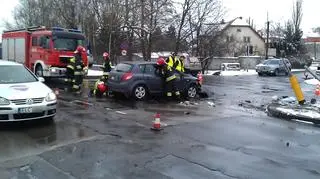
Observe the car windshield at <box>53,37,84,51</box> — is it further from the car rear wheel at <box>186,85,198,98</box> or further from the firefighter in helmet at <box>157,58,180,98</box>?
the car rear wheel at <box>186,85,198,98</box>

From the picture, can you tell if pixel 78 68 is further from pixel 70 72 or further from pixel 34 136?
pixel 34 136

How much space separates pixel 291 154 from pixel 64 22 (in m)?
45.3

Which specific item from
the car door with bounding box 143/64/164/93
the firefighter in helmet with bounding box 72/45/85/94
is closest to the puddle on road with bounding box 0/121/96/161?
the car door with bounding box 143/64/164/93

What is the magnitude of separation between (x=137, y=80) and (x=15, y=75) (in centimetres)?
509

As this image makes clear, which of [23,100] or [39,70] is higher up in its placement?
[39,70]

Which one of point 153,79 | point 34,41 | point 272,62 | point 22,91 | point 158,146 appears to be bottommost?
point 158,146

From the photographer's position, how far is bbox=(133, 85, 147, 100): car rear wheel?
607 inches

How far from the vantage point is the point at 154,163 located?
728 centimetres

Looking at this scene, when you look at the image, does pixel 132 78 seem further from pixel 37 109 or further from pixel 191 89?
pixel 37 109

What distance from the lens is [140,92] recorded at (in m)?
15.6

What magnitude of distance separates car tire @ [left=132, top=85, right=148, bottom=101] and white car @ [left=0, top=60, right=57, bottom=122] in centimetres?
486

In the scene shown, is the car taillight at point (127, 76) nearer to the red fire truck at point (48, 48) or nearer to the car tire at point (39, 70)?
the red fire truck at point (48, 48)

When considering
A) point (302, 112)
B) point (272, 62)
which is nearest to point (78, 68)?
point (302, 112)

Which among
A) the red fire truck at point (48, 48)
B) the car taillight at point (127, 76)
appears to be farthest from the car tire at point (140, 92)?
the red fire truck at point (48, 48)
